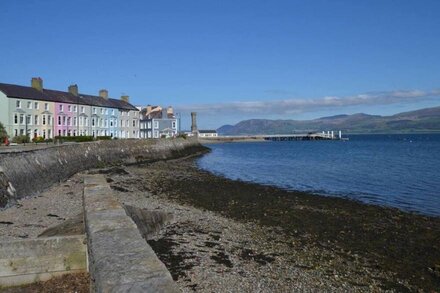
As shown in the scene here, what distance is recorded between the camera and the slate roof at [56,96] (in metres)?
64.4

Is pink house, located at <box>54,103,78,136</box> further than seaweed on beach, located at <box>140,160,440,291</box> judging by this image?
Yes

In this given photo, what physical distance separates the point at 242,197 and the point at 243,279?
14.0m

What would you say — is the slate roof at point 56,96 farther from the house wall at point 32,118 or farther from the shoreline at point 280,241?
the shoreline at point 280,241

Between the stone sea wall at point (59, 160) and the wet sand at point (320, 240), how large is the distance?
488cm

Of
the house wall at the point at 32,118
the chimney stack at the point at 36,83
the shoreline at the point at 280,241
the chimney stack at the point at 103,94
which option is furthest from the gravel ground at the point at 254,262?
the chimney stack at the point at 103,94

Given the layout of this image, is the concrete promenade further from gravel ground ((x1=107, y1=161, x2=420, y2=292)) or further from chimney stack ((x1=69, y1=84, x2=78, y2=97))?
chimney stack ((x1=69, y1=84, x2=78, y2=97))

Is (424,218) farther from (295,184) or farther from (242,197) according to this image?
(295,184)

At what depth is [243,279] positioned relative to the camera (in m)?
8.50

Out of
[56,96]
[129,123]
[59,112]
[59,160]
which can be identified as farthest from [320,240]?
[129,123]

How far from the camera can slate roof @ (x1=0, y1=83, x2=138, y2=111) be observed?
6444 cm

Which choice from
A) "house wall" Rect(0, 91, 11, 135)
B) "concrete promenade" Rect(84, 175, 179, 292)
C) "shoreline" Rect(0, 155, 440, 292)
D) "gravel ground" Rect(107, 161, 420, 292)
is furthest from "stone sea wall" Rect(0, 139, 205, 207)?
"house wall" Rect(0, 91, 11, 135)

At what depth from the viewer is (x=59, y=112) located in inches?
2869

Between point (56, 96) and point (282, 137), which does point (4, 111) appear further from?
point (282, 137)

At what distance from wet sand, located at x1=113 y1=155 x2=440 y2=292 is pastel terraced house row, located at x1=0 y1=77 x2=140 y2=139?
4947 centimetres
